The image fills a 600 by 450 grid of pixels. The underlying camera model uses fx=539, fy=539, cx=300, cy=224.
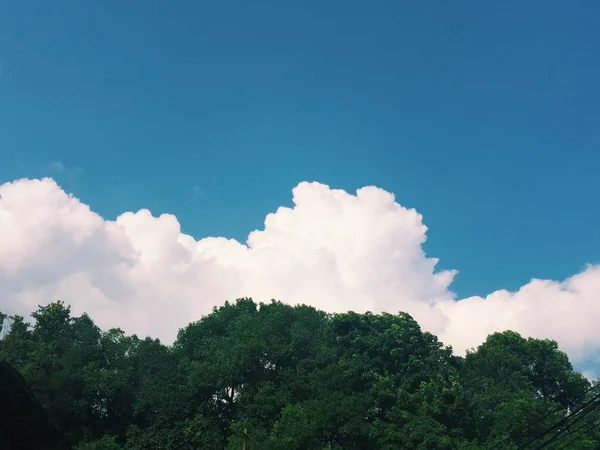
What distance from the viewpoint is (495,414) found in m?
41.6

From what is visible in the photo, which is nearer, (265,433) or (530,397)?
(265,433)

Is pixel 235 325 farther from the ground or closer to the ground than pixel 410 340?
farther from the ground

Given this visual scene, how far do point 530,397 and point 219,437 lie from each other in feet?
82.3

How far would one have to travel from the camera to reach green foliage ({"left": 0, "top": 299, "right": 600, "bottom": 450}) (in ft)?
128

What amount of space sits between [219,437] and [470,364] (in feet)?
92.5

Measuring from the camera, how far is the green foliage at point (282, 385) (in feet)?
128

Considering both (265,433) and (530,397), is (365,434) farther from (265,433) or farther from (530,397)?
(530,397)

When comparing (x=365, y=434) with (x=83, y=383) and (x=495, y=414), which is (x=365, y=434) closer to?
(x=495, y=414)

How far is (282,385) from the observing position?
44.0 meters

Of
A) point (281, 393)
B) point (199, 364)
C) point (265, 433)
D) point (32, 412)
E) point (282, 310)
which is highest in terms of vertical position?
point (282, 310)

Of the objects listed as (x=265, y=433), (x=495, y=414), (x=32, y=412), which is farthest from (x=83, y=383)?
(x=32, y=412)

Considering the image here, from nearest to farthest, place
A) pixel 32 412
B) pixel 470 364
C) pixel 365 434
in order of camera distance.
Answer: pixel 32 412
pixel 365 434
pixel 470 364

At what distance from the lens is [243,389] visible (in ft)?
147

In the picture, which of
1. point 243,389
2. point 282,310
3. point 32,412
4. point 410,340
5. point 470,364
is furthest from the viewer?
point 470,364
